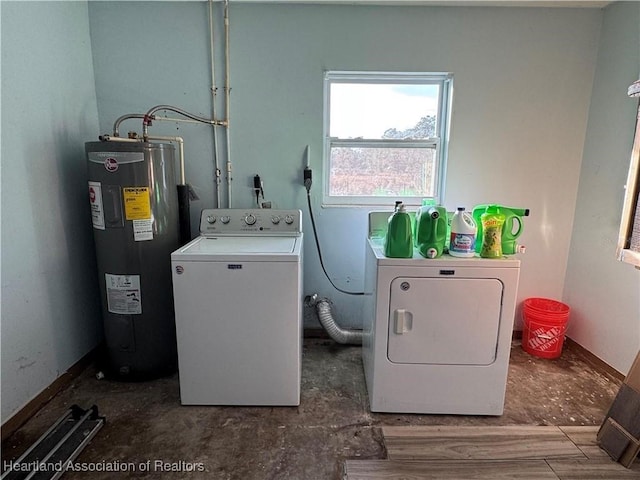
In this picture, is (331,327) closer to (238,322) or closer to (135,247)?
(238,322)

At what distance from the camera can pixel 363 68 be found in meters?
2.24

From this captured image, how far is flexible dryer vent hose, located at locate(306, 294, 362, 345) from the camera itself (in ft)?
7.91

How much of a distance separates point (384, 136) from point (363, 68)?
460mm

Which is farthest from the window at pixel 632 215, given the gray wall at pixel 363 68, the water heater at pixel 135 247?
the water heater at pixel 135 247

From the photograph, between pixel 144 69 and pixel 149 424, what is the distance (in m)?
2.12

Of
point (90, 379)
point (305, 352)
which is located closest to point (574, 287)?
point (305, 352)

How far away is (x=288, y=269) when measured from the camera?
5.49 feet

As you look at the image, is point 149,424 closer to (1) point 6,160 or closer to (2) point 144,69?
(1) point 6,160

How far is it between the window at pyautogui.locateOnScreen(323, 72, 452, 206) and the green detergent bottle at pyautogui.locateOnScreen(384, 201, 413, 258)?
0.85 m

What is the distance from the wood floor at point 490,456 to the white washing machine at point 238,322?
564mm

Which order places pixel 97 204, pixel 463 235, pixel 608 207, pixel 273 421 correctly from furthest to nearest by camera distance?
pixel 608 207, pixel 97 204, pixel 273 421, pixel 463 235

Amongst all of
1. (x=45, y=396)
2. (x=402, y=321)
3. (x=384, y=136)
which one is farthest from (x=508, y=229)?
(x=45, y=396)

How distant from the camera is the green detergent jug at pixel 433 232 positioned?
5.37ft

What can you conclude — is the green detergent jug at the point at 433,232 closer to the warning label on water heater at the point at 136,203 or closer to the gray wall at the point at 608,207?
the gray wall at the point at 608,207
